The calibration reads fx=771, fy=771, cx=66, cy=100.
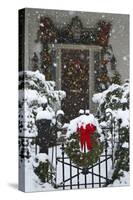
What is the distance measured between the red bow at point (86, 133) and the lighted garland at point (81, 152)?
0.05 meters

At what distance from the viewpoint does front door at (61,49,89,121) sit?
11.0 meters

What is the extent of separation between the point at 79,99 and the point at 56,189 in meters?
1.32

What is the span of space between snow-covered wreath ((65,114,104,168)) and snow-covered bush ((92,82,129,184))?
0.66 ft

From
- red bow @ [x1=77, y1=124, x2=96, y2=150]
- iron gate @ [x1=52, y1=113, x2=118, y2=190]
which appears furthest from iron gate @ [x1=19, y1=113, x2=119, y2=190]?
red bow @ [x1=77, y1=124, x2=96, y2=150]

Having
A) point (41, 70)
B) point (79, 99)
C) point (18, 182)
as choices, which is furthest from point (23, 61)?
point (18, 182)

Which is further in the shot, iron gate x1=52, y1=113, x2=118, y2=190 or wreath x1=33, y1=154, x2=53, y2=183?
iron gate x1=52, y1=113, x2=118, y2=190

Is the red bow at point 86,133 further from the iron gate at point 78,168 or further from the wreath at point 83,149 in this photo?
the iron gate at point 78,168

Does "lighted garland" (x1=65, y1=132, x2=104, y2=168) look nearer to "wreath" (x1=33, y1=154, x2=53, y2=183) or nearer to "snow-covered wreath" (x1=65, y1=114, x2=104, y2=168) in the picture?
"snow-covered wreath" (x1=65, y1=114, x2=104, y2=168)

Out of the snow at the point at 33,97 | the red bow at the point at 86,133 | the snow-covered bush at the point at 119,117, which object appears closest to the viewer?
the snow at the point at 33,97

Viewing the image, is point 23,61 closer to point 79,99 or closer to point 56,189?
point 79,99

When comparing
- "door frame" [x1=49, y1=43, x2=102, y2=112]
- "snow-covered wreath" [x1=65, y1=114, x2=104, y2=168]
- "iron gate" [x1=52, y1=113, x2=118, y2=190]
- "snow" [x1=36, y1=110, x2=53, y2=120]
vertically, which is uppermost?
"door frame" [x1=49, y1=43, x2=102, y2=112]

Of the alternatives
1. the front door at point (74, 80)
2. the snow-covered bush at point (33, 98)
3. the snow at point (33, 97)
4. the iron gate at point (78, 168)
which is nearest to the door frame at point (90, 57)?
the front door at point (74, 80)

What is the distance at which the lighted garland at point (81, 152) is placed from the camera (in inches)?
433

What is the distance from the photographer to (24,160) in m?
10.7
